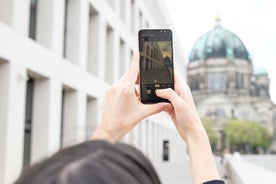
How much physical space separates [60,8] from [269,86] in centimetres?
11222

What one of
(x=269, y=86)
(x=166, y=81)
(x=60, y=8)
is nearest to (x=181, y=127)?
(x=166, y=81)

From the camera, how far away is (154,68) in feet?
6.63

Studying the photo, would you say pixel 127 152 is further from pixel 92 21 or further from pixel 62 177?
pixel 92 21

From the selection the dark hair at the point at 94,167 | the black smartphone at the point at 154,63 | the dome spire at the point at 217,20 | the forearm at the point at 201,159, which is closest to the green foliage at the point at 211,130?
the dome spire at the point at 217,20

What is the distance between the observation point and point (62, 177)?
2.52 feet

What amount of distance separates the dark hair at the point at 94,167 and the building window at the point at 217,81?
111 m

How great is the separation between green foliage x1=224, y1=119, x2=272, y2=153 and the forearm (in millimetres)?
100953

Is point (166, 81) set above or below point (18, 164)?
above

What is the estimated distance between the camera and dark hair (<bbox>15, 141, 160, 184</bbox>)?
2.51 feet

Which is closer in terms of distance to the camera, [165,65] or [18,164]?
[165,65]

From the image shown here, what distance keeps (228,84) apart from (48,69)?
328 ft

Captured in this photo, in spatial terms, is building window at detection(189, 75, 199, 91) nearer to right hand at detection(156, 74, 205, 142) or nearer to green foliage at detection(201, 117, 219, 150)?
green foliage at detection(201, 117, 219, 150)

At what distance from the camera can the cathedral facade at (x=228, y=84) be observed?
10581 centimetres

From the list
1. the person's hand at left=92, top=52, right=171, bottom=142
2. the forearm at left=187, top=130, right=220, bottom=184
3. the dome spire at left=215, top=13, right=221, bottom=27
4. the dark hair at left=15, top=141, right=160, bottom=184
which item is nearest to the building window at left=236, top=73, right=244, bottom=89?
the dome spire at left=215, top=13, right=221, bottom=27
